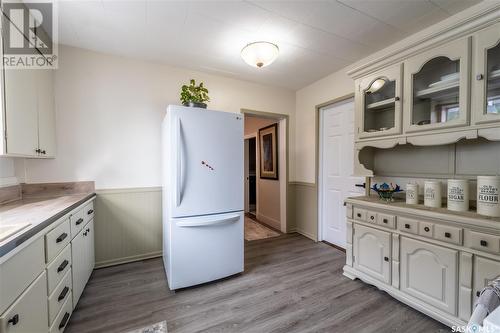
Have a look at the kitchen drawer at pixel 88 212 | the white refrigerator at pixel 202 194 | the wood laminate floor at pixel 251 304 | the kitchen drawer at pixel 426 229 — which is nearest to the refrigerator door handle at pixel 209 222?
the white refrigerator at pixel 202 194

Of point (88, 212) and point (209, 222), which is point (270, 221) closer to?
point (209, 222)

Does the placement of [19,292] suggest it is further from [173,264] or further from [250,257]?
[250,257]

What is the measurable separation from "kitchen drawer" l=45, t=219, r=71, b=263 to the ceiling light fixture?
205 cm

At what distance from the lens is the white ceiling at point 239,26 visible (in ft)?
5.62

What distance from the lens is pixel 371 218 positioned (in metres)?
1.99

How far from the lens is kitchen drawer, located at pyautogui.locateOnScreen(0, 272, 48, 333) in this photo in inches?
33.5

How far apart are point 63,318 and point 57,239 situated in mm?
577

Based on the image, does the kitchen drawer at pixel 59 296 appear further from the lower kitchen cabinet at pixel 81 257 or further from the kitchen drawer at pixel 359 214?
the kitchen drawer at pixel 359 214

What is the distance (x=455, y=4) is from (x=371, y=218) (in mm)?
1897

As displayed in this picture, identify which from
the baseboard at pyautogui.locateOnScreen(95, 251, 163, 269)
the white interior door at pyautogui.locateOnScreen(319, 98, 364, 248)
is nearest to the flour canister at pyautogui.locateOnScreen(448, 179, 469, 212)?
the white interior door at pyautogui.locateOnScreen(319, 98, 364, 248)

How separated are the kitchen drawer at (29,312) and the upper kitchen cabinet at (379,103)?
269 cm

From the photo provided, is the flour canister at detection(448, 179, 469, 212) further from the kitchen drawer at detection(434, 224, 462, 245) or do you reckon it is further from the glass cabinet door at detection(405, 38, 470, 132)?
the glass cabinet door at detection(405, 38, 470, 132)

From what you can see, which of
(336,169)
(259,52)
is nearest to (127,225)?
(259,52)

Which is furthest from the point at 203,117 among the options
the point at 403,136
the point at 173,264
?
the point at 403,136
